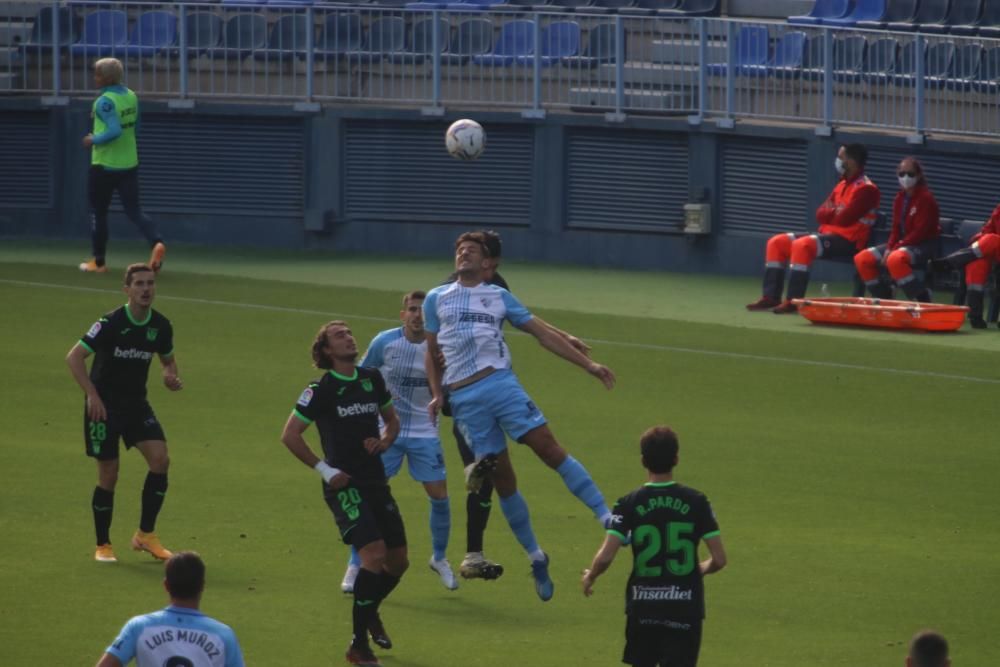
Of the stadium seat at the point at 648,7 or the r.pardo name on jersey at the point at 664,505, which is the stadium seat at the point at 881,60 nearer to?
the stadium seat at the point at 648,7

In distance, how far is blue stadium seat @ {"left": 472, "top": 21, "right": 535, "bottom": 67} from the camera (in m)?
26.7

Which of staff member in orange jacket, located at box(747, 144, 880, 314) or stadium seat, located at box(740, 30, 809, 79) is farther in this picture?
stadium seat, located at box(740, 30, 809, 79)

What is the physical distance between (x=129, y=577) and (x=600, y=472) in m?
4.26

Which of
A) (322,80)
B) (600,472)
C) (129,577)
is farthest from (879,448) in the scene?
(322,80)

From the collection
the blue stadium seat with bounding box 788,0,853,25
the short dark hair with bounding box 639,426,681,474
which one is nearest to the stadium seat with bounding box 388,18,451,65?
the blue stadium seat with bounding box 788,0,853,25

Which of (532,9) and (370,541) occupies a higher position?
(532,9)

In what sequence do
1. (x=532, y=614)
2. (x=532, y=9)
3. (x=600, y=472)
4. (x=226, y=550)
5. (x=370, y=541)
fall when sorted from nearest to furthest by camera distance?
1. (x=370, y=541)
2. (x=532, y=614)
3. (x=226, y=550)
4. (x=600, y=472)
5. (x=532, y=9)

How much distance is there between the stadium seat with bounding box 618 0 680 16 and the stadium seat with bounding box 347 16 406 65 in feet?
12.1

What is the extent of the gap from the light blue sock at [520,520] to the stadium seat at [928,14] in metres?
16.9

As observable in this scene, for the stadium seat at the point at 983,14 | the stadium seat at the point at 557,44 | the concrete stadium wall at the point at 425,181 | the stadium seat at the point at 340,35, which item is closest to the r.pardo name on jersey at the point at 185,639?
the concrete stadium wall at the point at 425,181

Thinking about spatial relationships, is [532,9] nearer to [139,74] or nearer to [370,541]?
[139,74]

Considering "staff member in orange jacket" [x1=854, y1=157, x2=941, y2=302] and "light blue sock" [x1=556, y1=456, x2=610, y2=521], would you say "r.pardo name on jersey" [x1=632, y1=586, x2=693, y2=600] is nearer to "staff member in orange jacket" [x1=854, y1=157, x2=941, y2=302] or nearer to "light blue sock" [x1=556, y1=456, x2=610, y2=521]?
"light blue sock" [x1=556, y1=456, x2=610, y2=521]

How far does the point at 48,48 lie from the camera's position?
28.0 metres

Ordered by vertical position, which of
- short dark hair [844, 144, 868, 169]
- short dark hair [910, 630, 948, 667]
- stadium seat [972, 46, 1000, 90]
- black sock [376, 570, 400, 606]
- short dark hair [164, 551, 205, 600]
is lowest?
black sock [376, 570, 400, 606]
